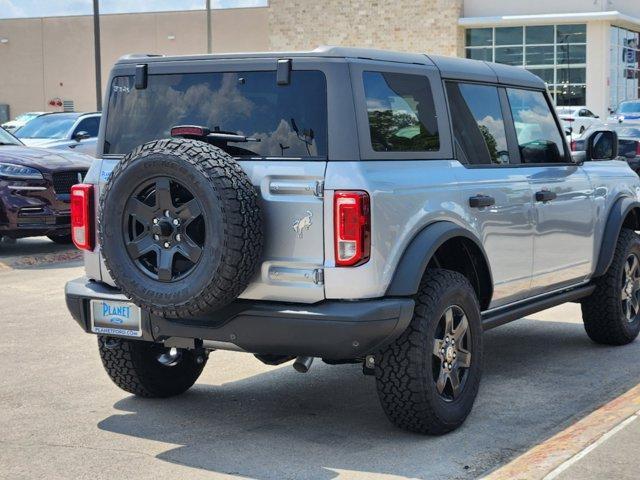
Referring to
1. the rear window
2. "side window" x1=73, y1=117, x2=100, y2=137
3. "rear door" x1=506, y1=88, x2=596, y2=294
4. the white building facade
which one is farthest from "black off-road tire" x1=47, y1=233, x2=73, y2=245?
the white building facade

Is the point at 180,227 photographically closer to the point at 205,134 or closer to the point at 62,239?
the point at 205,134

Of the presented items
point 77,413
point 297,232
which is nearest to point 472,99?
point 297,232

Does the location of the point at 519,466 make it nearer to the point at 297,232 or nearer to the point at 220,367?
the point at 297,232

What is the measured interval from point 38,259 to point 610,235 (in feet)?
25.5

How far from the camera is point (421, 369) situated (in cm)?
559

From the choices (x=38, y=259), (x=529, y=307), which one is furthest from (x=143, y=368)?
(x=38, y=259)

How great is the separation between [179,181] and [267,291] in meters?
0.68

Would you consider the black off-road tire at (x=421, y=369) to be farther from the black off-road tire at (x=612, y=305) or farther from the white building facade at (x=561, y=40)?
the white building facade at (x=561, y=40)

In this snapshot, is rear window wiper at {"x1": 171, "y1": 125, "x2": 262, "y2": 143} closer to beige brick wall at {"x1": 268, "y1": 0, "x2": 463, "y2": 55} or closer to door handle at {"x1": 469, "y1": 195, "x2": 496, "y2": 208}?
door handle at {"x1": 469, "y1": 195, "x2": 496, "y2": 208}

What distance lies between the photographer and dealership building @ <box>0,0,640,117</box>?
52469mm

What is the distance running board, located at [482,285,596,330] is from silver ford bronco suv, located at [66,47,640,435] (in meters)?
0.04

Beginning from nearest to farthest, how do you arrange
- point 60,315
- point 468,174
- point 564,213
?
point 468,174, point 564,213, point 60,315

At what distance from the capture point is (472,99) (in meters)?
6.68

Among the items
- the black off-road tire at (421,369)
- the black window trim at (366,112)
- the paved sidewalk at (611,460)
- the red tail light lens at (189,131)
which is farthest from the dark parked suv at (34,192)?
the paved sidewalk at (611,460)
